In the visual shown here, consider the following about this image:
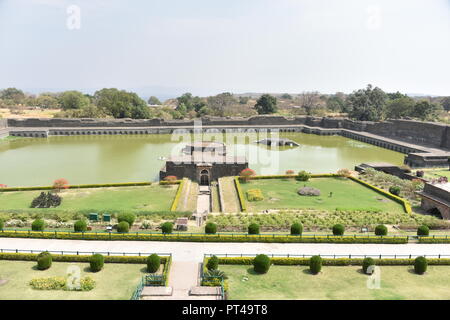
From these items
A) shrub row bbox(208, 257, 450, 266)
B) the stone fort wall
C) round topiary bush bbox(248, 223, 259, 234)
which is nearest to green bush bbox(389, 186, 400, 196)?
shrub row bbox(208, 257, 450, 266)

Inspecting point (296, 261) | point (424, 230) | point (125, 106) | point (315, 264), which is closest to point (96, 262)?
point (296, 261)

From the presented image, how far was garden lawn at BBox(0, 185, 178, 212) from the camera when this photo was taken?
24656 mm

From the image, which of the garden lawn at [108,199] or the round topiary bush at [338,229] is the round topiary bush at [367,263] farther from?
the garden lawn at [108,199]

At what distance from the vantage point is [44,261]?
1563 cm

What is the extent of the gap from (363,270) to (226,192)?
47.0ft

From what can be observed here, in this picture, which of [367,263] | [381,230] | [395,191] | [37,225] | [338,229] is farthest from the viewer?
[395,191]

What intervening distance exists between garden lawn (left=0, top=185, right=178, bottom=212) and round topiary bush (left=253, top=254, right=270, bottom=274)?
1037 centimetres

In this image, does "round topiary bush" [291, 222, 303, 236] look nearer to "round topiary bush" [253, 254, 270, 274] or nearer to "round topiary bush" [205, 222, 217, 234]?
"round topiary bush" [253, 254, 270, 274]

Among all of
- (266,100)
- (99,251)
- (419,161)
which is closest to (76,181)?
(99,251)

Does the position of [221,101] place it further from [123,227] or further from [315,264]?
[315,264]

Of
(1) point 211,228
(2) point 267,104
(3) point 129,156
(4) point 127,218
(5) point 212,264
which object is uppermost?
(2) point 267,104

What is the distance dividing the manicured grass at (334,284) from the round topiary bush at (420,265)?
0.27m

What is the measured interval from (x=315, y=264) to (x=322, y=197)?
41.5ft

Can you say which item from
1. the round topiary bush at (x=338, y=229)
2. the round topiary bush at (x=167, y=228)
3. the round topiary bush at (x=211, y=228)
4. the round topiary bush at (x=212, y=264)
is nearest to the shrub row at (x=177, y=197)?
the round topiary bush at (x=167, y=228)
